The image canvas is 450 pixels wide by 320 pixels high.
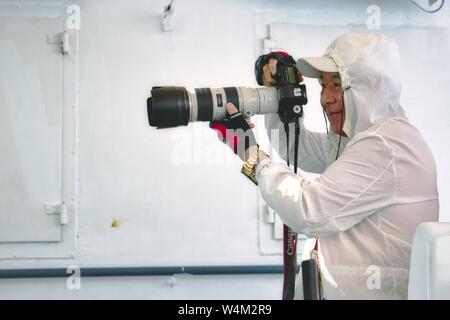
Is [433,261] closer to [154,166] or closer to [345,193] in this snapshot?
[345,193]

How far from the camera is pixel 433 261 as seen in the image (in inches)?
34.1

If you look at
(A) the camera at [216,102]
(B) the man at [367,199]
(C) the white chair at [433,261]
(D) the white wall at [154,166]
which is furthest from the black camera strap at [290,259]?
(D) the white wall at [154,166]

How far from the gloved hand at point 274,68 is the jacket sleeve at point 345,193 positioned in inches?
12.7

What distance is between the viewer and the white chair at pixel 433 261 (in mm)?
856

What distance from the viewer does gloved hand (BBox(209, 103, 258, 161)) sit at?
1.31m

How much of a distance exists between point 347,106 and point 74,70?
1.39m

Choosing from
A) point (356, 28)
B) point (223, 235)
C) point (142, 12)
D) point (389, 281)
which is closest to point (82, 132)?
point (142, 12)

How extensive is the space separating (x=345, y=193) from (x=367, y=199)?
49mm

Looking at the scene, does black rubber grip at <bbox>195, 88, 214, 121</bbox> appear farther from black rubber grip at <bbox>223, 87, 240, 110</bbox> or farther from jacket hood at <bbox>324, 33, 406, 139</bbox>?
jacket hood at <bbox>324, 33, 406, 139</bbox>

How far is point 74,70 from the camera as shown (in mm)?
2344

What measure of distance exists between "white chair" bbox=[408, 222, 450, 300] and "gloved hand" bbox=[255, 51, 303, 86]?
25.0 inches

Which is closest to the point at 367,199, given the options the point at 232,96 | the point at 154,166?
the point at 232,96

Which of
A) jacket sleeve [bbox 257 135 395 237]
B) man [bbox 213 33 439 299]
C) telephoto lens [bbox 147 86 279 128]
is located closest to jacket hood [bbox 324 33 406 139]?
man [bbox 213 33 439 299]

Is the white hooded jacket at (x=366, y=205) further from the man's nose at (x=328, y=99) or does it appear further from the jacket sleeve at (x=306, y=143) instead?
the jacket sleeve at (x=306, y=143)
